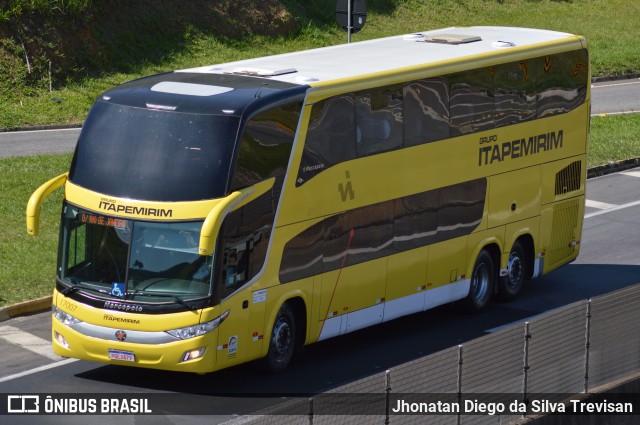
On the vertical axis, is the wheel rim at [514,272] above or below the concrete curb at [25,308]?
below

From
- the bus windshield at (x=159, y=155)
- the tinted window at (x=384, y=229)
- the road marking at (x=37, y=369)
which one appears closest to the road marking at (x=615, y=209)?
the tinted window at (x=384, y=229)

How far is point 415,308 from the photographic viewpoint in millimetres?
19156

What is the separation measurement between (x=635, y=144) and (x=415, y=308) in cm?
1600

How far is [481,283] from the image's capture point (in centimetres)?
2072

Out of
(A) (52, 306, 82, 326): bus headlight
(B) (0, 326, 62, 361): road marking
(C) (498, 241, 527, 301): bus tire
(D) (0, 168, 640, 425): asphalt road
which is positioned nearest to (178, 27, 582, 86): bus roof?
(C) (498, 241, 527, 301): bus tire

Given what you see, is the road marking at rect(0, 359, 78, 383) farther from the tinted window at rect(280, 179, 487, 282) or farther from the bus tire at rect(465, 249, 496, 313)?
the bus tire at rect(465, 249, 496, 313)

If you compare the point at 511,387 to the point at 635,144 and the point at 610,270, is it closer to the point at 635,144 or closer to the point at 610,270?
the point at 610,270

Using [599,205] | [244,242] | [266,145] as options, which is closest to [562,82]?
[599,205]

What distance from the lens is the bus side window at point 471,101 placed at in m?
19.5

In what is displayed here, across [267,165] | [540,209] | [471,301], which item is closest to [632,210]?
[540,209]

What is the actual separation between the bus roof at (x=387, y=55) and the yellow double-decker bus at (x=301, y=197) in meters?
0.06

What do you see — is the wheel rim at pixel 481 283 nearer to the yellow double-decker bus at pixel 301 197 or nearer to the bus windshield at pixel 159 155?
the yellow double-decker bus at pixel 301 197

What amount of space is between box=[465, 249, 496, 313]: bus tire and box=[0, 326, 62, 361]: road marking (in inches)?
257

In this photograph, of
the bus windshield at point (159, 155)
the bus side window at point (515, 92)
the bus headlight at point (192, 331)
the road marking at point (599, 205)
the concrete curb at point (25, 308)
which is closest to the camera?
the bus headlight at point (192, 331)
